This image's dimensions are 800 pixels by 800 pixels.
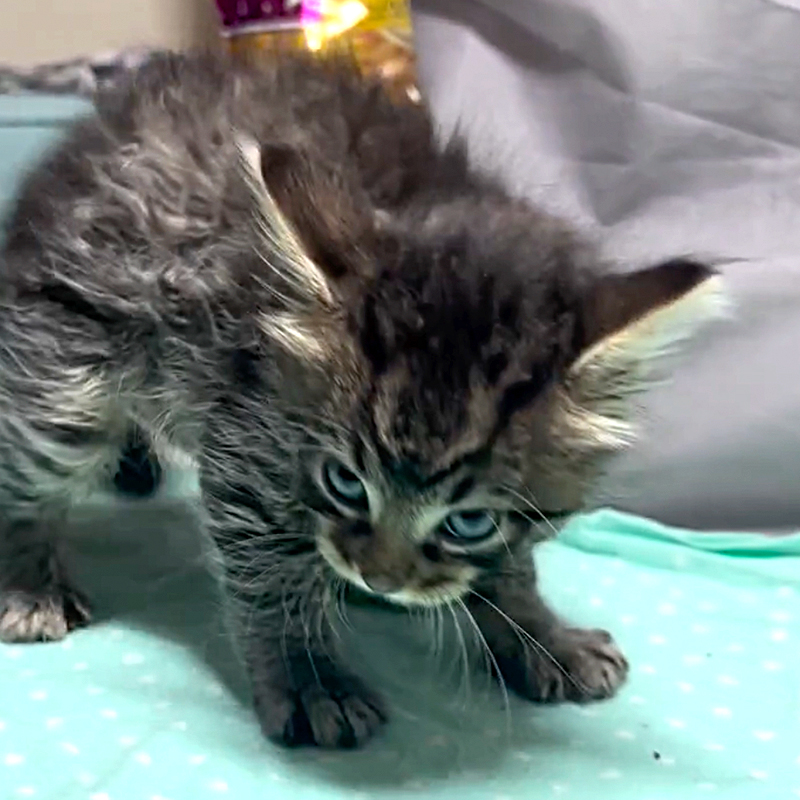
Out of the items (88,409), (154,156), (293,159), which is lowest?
(88,409)

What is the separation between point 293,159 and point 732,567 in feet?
2.52

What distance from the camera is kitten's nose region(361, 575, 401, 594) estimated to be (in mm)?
1181

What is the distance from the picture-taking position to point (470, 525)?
118 cm

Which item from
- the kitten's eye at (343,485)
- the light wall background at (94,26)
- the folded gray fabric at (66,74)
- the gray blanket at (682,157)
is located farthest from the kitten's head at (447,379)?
the light wall background at (94,26)

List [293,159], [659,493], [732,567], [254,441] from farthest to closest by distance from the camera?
[659,493] < [732,567] < [254,441] < [293,159]

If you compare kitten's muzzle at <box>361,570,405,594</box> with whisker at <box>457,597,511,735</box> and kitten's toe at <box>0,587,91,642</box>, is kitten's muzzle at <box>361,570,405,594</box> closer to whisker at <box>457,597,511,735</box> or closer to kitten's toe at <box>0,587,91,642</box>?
whisker at <box>457,597,511,735</box>

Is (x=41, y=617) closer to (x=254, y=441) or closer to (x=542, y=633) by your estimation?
(x=254, y=441)

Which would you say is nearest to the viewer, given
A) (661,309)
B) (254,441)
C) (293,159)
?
(661,309)

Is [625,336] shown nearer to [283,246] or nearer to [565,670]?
[283,246]

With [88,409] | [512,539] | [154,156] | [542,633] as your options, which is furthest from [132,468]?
[512,539]

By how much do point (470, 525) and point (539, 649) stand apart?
0.29 m

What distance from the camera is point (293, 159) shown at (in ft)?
3.90

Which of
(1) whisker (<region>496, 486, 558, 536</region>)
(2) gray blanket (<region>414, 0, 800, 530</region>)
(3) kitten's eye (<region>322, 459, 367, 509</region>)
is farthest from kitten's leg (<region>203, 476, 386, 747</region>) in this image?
(2) gray blanket (<region>414, 0, 800, 530</region>)

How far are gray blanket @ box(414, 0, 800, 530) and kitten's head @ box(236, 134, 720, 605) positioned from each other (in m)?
0.59
